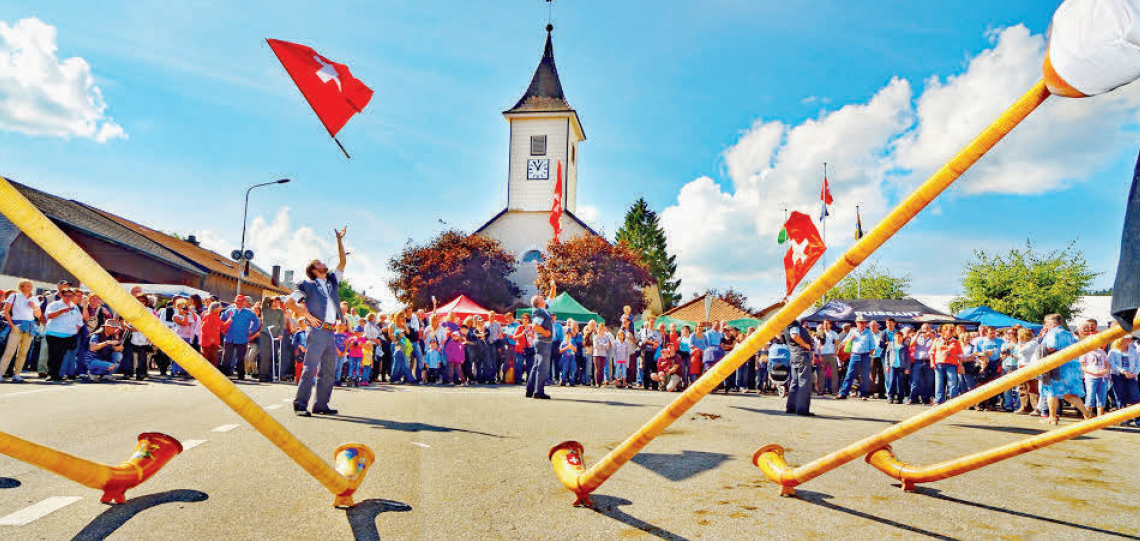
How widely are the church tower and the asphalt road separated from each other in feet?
136

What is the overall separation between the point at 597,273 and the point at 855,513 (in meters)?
36.7

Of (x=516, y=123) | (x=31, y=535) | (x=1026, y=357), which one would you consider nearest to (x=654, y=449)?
(x=31, y=535)

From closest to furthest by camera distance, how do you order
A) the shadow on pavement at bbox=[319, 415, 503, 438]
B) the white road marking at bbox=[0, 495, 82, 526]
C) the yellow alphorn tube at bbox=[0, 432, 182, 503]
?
the yellow alphorn tube at bbox=[0, 432, 182, 503] → the white road marking at bbox=[0, 495, 82, 526] → the shadow on pavement at bbox=[319, 415, 503, 438]

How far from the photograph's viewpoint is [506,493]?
433 cm

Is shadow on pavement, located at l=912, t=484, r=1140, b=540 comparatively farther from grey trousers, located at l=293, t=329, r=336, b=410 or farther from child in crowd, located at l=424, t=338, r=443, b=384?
child in crowd, located at l=424, t=338, r=443, b=384

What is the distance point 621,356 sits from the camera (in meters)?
18.4

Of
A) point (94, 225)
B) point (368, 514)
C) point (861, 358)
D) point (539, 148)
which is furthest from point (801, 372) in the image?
point (539, 148)

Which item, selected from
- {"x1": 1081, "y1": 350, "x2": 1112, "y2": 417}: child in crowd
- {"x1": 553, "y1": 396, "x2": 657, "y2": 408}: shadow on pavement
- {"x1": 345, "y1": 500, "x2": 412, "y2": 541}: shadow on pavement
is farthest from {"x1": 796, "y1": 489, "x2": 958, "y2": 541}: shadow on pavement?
{"x1": 1081, "y1": 350, "x2": 1112, "y2": 417}: child in crowd

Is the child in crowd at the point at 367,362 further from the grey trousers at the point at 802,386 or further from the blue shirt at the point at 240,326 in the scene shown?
the grey trousers at the point at 802,386

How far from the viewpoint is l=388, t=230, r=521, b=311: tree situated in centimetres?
4106

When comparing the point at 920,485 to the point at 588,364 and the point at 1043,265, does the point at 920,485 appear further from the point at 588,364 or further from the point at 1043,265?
the point at 1043,265

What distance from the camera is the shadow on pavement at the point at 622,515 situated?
11.5 ft

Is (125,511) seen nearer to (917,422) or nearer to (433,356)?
(917,422)

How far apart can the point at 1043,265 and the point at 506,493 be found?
175ft
